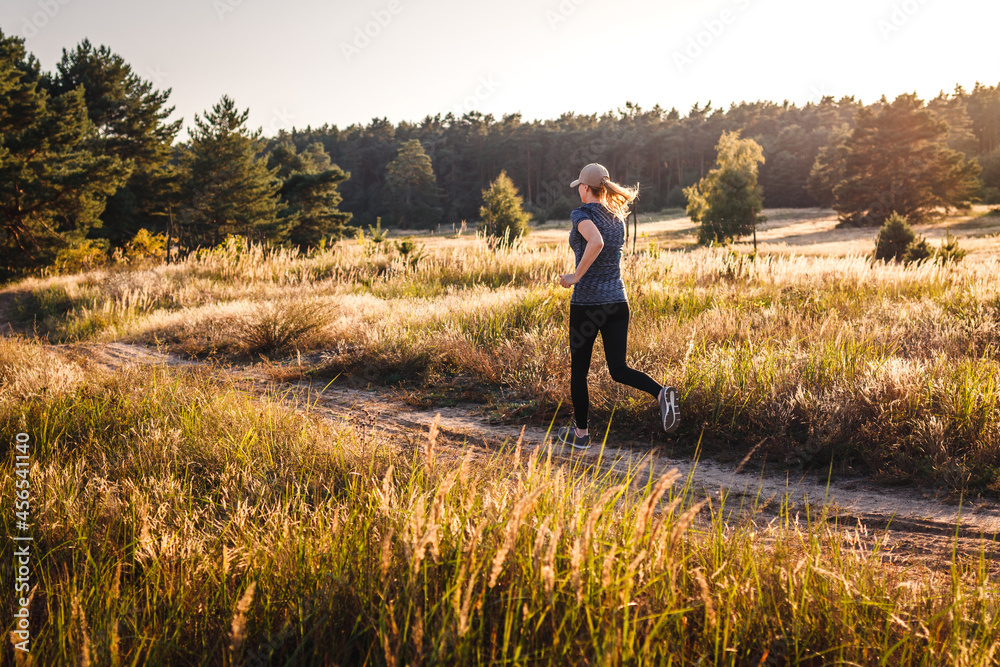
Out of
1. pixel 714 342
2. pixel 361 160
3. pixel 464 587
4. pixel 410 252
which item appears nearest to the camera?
pixel 464 587

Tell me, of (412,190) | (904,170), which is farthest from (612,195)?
(412,190)

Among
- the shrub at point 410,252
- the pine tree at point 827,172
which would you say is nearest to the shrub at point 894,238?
the shrub at point 410,252

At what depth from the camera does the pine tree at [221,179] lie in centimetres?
2905

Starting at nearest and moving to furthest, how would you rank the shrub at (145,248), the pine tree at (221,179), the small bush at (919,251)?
1. the small bush at (919,251)
2. the shrub at (145,248)
3. the pine tree at (221,179)

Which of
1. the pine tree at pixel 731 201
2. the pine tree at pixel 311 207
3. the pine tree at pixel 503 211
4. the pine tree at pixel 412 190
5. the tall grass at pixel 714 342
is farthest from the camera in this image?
the pine tree at pixel 412 190

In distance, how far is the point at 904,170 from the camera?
48.7 m

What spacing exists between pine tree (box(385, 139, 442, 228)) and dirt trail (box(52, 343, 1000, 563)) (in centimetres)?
7307

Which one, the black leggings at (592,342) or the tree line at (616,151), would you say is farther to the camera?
the tree line at (616,151)

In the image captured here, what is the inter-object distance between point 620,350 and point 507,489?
96.1 inches

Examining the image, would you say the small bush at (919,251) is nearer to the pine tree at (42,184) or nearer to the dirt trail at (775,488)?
the dirt trail at (775,488)

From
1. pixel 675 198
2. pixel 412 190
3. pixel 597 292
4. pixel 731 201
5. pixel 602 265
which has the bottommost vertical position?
pixel 597 292

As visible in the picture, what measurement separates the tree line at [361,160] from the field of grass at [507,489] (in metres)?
16.8

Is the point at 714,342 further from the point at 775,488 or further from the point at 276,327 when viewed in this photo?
the point at 276,327

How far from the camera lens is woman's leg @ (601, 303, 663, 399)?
4488 millimetres
